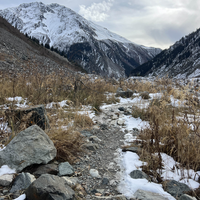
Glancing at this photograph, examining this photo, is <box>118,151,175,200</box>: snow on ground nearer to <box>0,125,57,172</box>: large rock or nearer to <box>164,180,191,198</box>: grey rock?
<box>164,180,191,198</box>: grey rock

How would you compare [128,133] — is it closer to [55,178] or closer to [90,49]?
[55,178]

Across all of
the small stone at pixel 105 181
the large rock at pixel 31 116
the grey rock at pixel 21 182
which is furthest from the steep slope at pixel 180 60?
the grey rock at pixel 21 182

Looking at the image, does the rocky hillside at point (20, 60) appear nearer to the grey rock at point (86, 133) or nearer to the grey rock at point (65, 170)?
the grey rock at point (86, 133)

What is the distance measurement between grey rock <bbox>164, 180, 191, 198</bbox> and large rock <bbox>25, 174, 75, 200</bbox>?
41.9 inches

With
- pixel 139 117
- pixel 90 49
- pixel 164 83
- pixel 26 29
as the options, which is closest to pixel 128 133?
pixel 139 117

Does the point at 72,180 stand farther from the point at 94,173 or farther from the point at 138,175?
the point at 138,175

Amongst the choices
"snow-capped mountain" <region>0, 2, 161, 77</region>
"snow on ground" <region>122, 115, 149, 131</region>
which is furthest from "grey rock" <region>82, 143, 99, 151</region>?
"snow-capped mountain" <region>0, 2, 161, 77</region>

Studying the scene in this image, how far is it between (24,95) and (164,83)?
806 centimetres

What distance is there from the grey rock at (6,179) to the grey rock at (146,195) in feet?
4.35

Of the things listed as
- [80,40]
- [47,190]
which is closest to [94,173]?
[47,190]

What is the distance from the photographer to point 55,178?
1427 mm

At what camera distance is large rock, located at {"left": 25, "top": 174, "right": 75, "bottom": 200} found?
48.5 inches

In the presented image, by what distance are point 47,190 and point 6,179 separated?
1.79ft

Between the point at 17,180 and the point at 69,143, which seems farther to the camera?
the point at 69,143
